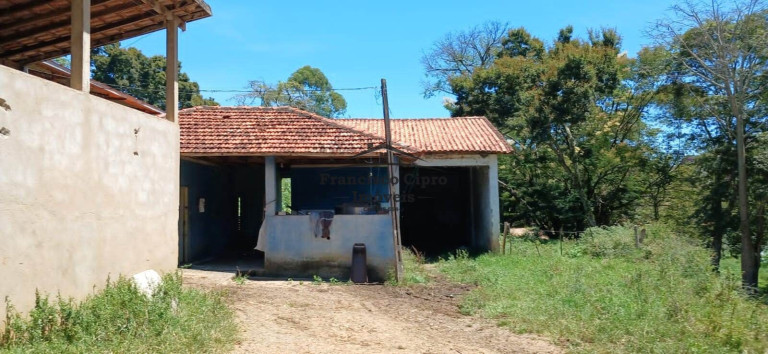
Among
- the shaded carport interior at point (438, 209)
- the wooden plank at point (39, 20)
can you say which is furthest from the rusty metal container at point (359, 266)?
the shaded carport interior at point (438, 209)

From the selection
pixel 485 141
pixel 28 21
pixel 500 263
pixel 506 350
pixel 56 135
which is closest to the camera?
pixel 56 135

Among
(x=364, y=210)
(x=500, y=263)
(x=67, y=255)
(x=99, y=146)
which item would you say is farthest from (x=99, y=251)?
(x=500, y=263)

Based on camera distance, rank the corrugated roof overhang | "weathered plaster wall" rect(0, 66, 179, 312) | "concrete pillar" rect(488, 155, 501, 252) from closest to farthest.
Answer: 1. "weathered plaster wall" rect(0, 66, 179, 312)
2. the corrugated roof overhang
3. "concrete pillar" rect(488, 155, 501, 252)

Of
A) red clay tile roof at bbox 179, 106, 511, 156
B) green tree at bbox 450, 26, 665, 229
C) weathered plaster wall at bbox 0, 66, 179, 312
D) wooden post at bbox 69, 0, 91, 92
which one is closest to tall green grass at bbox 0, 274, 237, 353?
weathered plaster wall at bbox 0, 66, 179, 312

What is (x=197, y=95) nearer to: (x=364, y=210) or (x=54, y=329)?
(x=364, y=210)

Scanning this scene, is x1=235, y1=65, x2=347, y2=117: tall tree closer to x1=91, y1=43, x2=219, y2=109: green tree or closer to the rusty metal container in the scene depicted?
x1=91, y1=43, x2=219, y2=109: green tree

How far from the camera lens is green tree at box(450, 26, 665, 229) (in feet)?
72.3

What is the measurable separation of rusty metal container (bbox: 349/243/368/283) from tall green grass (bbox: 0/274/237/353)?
5.26m

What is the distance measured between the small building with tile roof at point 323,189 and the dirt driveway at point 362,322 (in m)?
1.57

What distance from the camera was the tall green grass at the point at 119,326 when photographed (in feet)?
17.3

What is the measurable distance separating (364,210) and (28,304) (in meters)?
8.18

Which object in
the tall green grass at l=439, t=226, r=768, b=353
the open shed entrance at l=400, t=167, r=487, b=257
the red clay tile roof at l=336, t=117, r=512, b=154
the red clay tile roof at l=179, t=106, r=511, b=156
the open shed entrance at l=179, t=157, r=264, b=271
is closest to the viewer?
the tall green grass at l=439, t=226, r=768, b=353

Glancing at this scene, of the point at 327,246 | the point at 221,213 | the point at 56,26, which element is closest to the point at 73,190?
the point at 56,26

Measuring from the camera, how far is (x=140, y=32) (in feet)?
30.6
